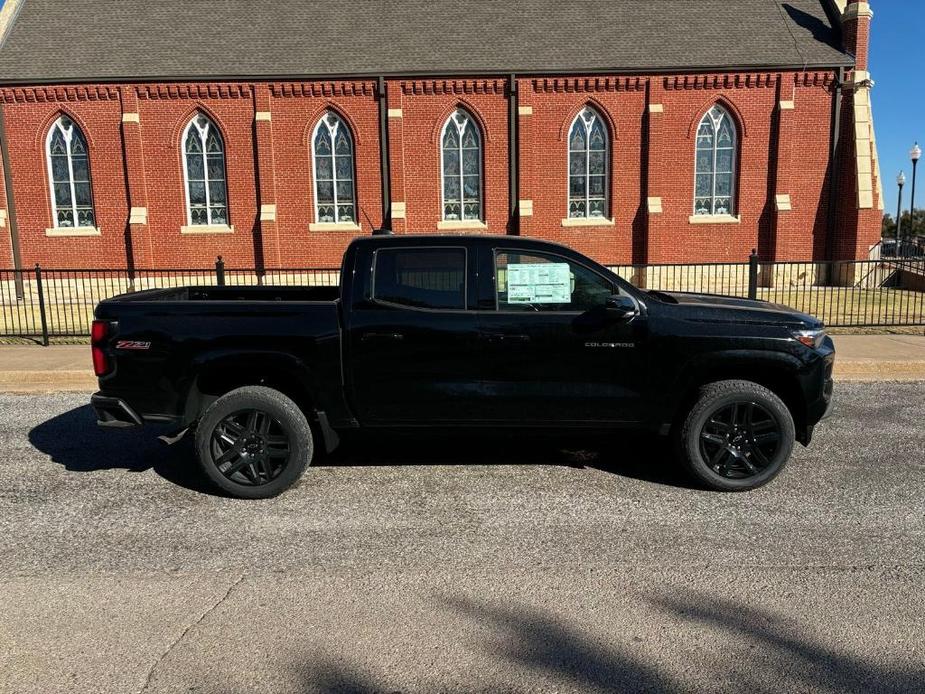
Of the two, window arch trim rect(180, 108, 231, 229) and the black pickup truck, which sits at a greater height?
window arch trim rect(180, 108, 231, 229)

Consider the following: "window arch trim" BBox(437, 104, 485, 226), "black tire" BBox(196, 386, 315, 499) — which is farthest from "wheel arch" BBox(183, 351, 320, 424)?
"window arch trim" BBox(437, 104, 485, 226)

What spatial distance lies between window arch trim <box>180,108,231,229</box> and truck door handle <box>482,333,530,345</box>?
56.7 feet

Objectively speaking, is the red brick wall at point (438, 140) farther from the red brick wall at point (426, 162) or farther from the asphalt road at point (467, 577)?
the asphalt road at point (467, 577)

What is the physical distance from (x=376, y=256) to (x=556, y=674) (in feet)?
10.3

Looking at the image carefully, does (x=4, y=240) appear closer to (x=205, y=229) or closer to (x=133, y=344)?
(x=205, y=229)

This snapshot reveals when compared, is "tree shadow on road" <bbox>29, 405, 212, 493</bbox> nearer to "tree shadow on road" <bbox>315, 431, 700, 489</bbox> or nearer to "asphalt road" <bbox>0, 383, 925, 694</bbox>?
"asphalt road" <bbox>0, 383, 925, 694</bbox>

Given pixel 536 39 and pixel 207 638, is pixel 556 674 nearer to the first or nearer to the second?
pixel 207 638

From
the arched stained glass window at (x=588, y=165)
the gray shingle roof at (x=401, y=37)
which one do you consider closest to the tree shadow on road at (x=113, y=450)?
the gray shingle roof at (x=401, y=37)

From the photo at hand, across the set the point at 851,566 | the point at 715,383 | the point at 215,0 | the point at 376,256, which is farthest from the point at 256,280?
the point at 851,566

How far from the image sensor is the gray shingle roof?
19141 mm

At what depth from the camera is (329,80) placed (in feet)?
62.8

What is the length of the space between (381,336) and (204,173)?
17601 millimetres

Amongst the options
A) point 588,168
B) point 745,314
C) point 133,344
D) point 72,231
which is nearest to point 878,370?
point 745,314

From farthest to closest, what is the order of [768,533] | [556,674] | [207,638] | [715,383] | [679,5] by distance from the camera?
[679,5]
[715,383]
[768,533]
[207,638]
[556,674]
